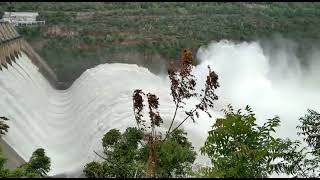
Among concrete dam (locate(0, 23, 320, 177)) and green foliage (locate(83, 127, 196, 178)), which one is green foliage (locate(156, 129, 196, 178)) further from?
concrete dam (locate(0, 23, 320, 177))

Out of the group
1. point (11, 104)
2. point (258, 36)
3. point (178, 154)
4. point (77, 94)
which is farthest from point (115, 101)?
point (258, 36)

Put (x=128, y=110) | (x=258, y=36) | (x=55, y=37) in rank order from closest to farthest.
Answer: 1. (x=128, y=110)
2. (x=55, y=37)
3. (x=258, y=36)

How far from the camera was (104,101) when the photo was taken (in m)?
26.3

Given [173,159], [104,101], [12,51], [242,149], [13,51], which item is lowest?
[242,149]

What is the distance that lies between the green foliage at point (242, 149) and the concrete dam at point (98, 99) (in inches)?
372

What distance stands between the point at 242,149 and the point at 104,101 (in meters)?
19.0

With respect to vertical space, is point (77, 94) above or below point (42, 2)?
below

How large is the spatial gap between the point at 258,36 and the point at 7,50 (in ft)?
97.1

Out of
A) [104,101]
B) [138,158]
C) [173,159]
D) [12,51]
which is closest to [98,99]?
[104,101]

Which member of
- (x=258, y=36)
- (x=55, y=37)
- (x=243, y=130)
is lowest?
(x=243, y=130)

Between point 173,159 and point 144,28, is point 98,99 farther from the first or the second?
point 144,28

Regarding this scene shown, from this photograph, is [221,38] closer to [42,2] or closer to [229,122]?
[42,2]

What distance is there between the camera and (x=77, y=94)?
105 feet

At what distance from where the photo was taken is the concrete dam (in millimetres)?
22062
